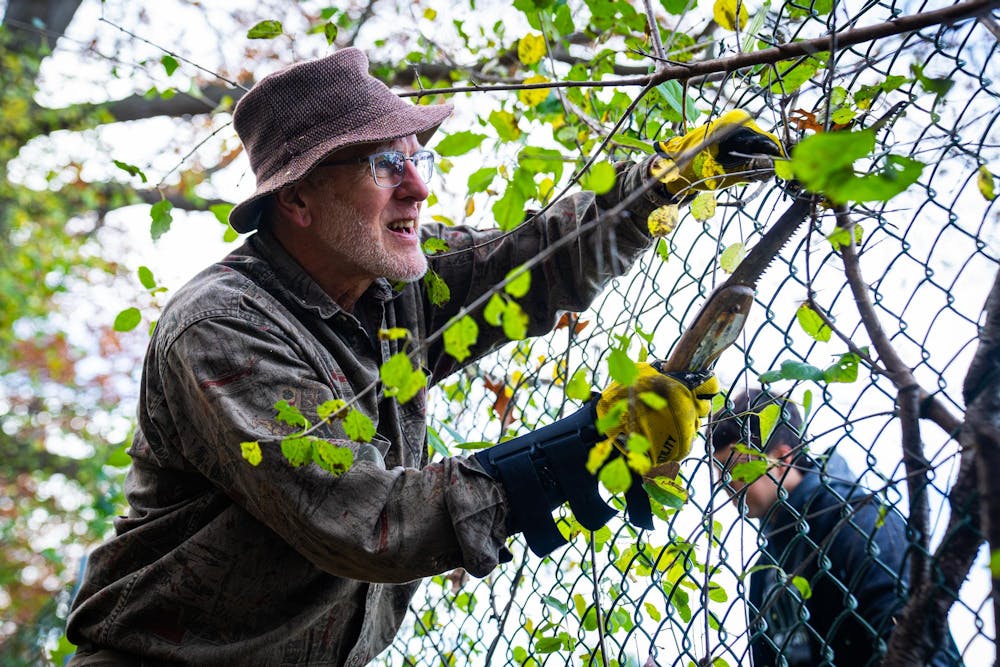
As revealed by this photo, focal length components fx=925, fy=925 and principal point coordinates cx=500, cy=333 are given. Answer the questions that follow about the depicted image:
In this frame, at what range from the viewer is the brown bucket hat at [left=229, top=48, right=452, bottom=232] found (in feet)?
7.93

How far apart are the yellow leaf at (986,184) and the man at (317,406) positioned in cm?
52

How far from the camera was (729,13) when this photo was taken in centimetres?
182

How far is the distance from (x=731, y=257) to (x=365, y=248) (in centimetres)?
106

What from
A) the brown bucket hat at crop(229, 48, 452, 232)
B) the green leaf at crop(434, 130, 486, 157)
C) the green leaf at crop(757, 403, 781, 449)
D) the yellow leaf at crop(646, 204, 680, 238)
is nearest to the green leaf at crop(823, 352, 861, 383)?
the green leaf at crop(757, 403, 781, 449)

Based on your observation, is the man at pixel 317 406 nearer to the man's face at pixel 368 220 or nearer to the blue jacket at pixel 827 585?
the man's face at pixel 368 220

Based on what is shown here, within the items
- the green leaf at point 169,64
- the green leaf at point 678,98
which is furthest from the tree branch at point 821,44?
the green leaf at point 169,64

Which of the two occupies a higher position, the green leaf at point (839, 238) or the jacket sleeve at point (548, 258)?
the green leaf at point (839, 238)

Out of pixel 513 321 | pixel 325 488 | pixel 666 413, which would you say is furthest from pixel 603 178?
pixel 325 488

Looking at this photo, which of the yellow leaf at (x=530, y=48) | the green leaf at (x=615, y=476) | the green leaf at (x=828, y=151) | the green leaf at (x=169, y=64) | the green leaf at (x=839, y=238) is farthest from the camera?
the green leaf at (x=169, y=64)

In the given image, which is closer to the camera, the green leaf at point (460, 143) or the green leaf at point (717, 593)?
the green leaf at point (460, 143)

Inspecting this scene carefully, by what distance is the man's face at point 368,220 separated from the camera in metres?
2.39

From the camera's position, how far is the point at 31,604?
13.4m

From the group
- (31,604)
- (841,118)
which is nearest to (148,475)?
(841,118)

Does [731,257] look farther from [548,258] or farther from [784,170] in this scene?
[548,258]
